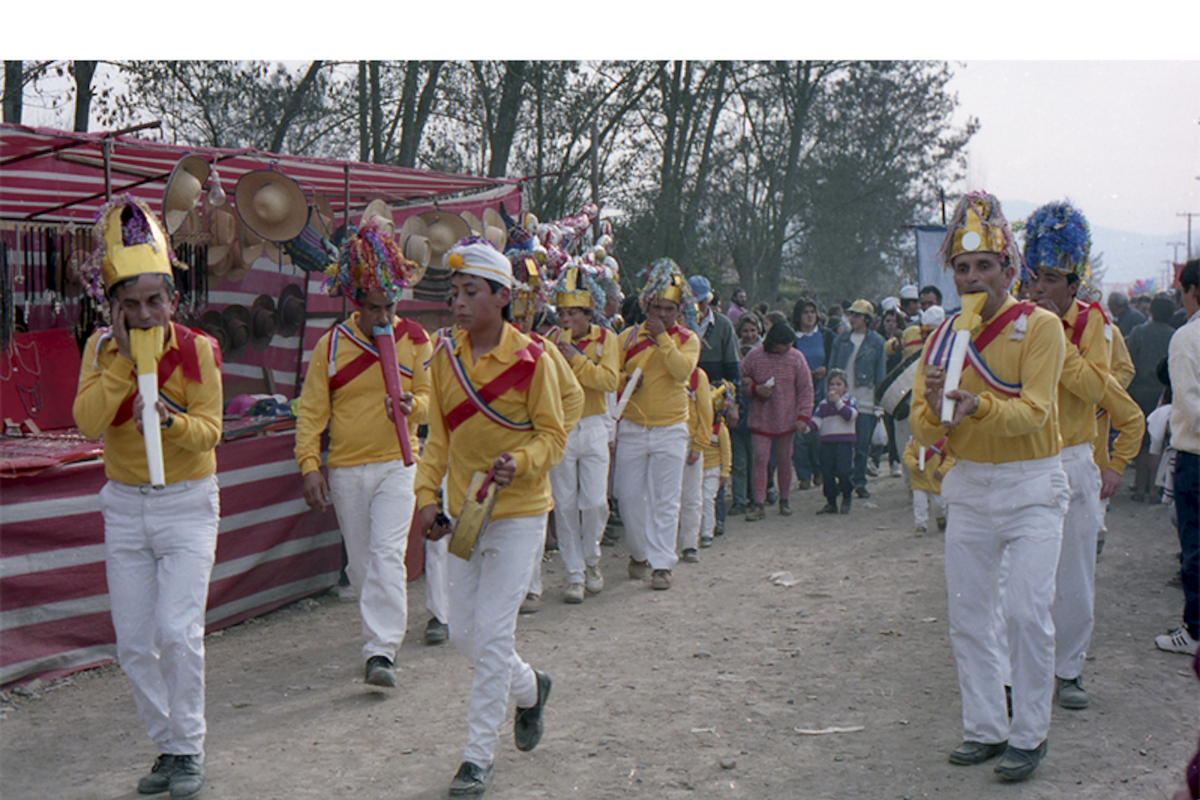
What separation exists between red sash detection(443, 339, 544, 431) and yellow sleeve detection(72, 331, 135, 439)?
1261mm

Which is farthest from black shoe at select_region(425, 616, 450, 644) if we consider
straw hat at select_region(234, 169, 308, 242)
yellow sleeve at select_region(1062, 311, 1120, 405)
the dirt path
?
yellow sleeve at select_region(1062, 311, 1120, 405)

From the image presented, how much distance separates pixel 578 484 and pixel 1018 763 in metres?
4.08

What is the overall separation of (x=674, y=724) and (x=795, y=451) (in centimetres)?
797

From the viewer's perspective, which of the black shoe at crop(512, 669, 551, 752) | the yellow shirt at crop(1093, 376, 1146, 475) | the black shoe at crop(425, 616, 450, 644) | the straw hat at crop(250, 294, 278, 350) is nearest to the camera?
the black shoe at crop(512, 669, 551, 752)

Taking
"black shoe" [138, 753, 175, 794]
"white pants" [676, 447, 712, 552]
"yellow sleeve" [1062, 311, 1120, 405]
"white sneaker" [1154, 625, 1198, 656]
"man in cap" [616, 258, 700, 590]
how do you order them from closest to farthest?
"black shoe" [138, 753, 175, 794] → "yellow sleeve" [1062, 311, 1120, 405] → "white sneaker" [1154, 625, 1198, 656] → "man in cap" [616, 258, 700, 590] → "white pants" [676, 447, 712, 552]

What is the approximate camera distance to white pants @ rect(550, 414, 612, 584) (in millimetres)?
7617

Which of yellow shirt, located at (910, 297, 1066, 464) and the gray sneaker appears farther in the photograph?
the gray sneaker

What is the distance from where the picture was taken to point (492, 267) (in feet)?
14.2

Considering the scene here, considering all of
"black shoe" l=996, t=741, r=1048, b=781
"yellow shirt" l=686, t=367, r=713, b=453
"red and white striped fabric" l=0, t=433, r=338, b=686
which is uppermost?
"yellow shirt" l=686, t=367, r=713, b=453

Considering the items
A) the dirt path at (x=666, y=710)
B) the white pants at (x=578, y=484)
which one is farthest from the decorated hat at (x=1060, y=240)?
the white pants at (x=578, y=484)

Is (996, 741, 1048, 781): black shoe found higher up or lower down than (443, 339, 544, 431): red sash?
lower down

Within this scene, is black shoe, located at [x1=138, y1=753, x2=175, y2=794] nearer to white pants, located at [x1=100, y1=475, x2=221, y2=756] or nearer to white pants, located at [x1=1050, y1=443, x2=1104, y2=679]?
white pants, located at [x1=100, y1=475, x2=221, y2=756]

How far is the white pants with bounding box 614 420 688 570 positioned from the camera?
788 cm

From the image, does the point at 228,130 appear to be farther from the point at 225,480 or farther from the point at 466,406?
the point at 466,406
